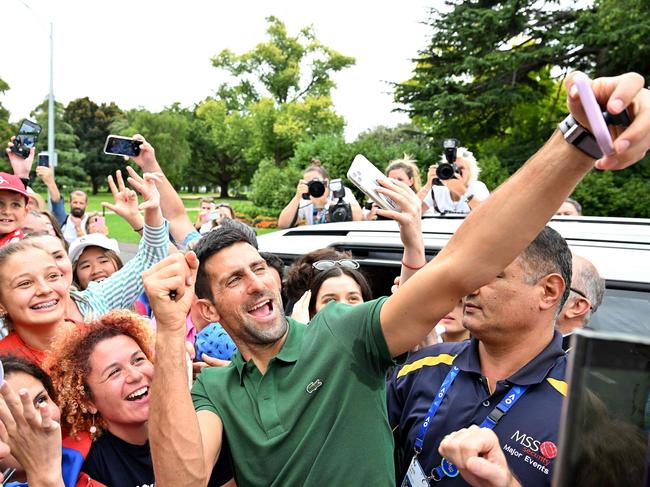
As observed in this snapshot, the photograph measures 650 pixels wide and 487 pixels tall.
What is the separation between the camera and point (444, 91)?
2241 cm

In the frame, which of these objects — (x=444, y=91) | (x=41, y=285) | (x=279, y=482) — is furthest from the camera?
(x=444, y=91)

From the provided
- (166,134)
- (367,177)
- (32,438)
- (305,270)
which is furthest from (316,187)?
(166,134)

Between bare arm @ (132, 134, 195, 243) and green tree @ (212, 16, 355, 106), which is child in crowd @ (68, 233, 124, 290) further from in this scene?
green tree @ (212, 16, 355, 106)

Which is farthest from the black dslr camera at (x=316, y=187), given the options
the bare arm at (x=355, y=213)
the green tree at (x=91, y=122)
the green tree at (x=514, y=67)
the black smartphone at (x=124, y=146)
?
the green tree at (x=91, y=122)

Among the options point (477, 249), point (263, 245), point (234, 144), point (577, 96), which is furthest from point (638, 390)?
point (234, 144)

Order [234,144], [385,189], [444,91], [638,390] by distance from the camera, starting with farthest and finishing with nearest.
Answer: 1. [234,144]
2. [444,91]
3. [385,189]
4. [638,390]

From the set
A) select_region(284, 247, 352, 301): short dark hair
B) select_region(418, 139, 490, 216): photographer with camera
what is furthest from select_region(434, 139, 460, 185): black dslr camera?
select_region(284, 247, 352, 301): short dark hair

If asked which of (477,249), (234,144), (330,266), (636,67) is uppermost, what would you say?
(636,67)

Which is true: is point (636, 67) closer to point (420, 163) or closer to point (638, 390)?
point (420, 163)

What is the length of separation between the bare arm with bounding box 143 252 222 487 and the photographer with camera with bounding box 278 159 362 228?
4.19m

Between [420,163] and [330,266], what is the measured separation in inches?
779

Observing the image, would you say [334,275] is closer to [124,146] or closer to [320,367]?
[320,367]

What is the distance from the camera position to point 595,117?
Answer: 1.17 metres

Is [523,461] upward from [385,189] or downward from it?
downward
